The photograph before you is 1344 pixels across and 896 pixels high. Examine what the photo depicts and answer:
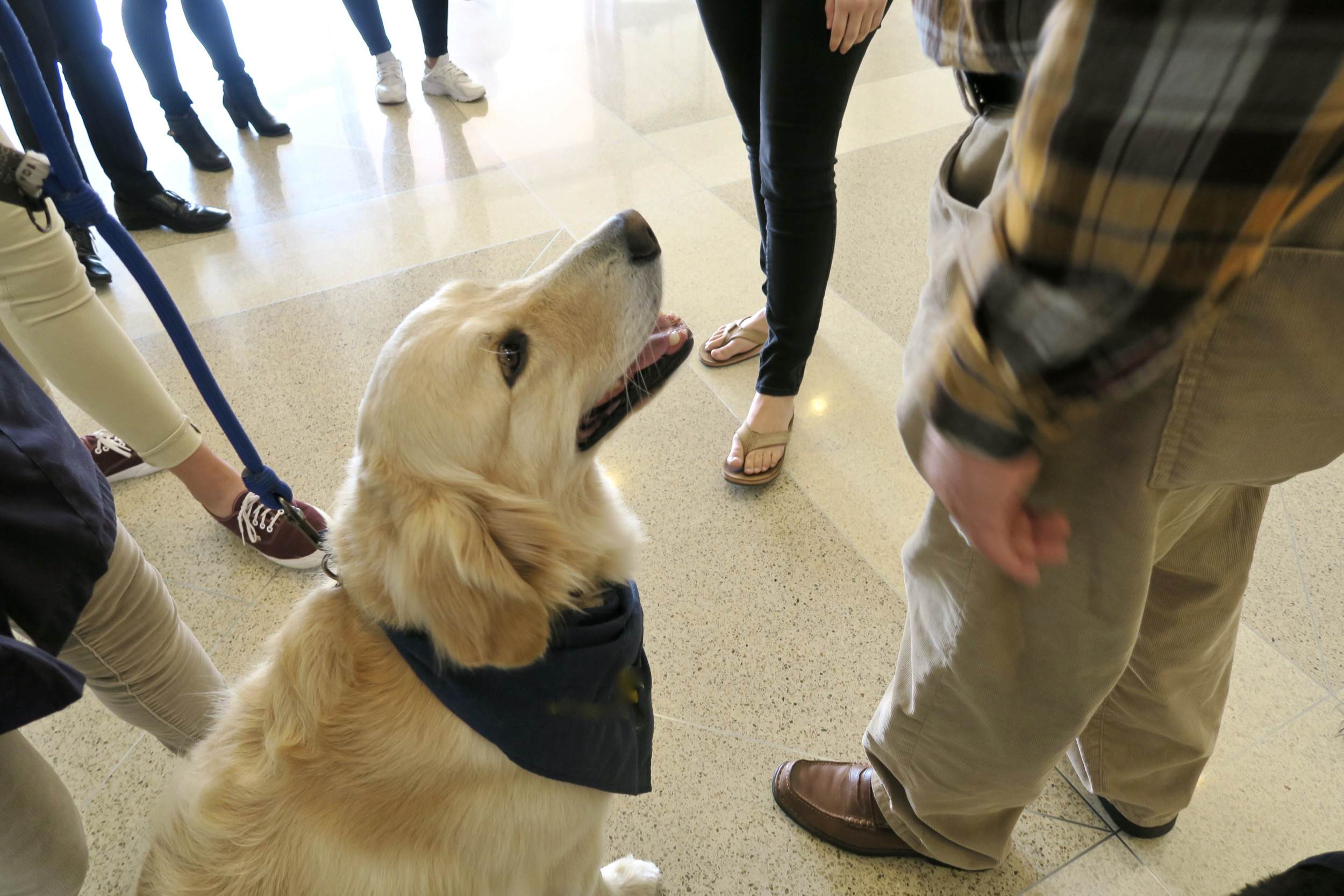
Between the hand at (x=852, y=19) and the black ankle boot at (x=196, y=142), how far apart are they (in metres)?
3.13

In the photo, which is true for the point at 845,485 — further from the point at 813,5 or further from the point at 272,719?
the point at 272,719

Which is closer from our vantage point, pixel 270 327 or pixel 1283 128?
pixel 1283 128

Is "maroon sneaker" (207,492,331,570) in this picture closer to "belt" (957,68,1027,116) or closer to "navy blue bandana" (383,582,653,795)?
"navy blue bandana" (383,582,653,795)

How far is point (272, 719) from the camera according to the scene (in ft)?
3.07

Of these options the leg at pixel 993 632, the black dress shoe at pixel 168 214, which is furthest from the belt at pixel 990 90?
the black dress shoe at pixel 168 214

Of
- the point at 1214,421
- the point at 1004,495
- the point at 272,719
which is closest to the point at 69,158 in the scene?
the point at 272,719

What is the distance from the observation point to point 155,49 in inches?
120

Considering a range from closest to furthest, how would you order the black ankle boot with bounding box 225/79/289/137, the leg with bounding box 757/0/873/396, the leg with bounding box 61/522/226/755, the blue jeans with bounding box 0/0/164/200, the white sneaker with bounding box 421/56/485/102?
the leg with bounding box 61/522/226/755, the leg with bounding box 757/0/873/396, the blue jeans with bounding box 0/0/164/200, the black ankle boot with bounding box 225/79/289/137, the white sneaker with bounding box 421/56/485/102

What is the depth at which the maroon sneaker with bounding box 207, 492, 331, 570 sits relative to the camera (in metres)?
1.83

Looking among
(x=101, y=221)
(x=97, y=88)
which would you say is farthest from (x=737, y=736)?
(x=97, y=88)

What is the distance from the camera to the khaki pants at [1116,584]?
57cm

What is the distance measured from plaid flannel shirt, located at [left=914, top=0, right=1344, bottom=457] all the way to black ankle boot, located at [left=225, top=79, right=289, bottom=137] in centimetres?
402

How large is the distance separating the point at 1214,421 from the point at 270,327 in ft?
8.85

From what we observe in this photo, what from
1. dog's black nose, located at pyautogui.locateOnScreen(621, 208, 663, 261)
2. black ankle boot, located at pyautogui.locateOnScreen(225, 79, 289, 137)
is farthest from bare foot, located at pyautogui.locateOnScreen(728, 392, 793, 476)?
black ankle boot, located at pyautogui.locateOnScreen(225, 79, 289, 137)
